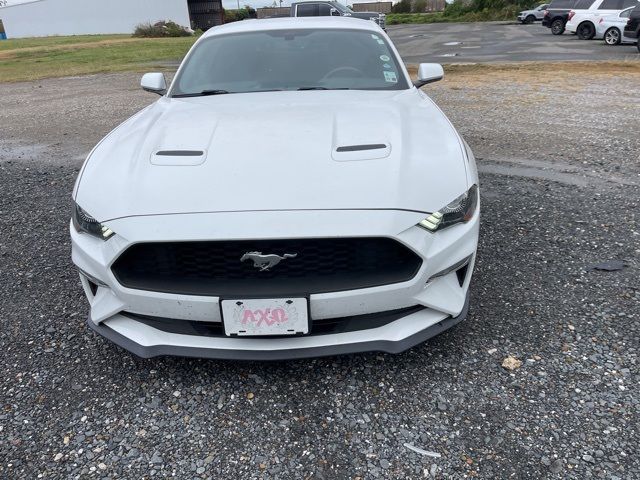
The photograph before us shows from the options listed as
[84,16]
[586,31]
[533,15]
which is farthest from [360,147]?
[84,16]

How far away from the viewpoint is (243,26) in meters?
4.17

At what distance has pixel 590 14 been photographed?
19.3m

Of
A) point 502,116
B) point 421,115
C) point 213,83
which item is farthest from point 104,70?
point 421,115

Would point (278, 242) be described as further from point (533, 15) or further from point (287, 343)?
point (533, 15)

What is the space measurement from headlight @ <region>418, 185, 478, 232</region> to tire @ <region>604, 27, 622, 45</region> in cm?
1849

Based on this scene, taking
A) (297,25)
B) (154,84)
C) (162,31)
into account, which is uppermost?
(297,25)

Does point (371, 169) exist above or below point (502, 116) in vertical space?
above

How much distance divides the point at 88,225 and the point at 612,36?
1969 cm

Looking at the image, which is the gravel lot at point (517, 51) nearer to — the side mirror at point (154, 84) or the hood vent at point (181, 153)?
the side mirror at point (154, 84)

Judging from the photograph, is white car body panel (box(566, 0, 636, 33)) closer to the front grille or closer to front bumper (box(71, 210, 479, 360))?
front bumper (box(71, 210, 479, 360))

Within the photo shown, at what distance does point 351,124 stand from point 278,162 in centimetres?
58

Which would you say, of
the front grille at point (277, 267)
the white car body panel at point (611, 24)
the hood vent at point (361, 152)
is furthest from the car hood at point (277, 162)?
the white car body panel at point (611, 24)

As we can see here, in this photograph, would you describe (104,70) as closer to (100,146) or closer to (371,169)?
(100,146)

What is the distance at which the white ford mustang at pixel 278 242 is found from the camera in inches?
82.3
